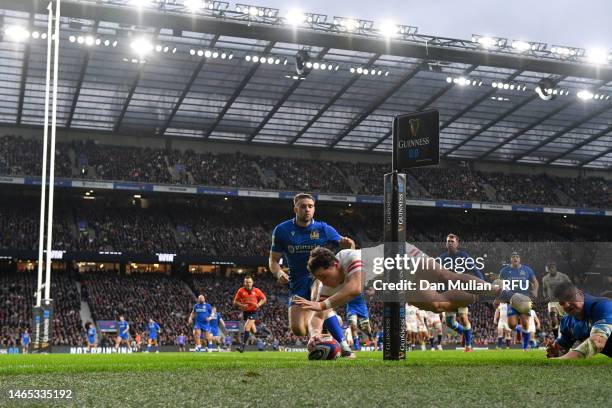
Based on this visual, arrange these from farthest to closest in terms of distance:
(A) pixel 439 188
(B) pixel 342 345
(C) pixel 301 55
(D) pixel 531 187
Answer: (D) pixel 531 187 < (A) pixel 439 188 < (C) pixel 301 55 < (B) pixel 342 345

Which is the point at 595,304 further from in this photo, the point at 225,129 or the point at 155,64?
the point at 225,129

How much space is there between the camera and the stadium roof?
1266 inches

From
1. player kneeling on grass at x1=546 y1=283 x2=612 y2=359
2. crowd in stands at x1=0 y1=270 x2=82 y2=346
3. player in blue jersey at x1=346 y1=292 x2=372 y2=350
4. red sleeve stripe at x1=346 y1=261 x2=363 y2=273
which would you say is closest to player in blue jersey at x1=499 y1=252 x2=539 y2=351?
player in blue jersey at x1=346 y1=292 x2=372 y2=350

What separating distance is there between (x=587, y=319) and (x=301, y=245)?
4.08 meters

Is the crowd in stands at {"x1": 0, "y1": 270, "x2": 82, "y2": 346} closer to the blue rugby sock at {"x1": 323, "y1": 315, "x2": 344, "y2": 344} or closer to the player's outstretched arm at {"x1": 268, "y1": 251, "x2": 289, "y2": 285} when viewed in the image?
the player's outstretched arm at {"x1": 268, "y1": 251, "x2": 289, "y2": 285}

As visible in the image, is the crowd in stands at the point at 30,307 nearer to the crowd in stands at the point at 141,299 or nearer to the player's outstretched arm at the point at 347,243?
the crowd in stands at the point at 141,299

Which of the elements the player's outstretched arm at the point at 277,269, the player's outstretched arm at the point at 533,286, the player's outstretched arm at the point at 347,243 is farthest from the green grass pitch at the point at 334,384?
the player's outstretched arm at the point at 533,286

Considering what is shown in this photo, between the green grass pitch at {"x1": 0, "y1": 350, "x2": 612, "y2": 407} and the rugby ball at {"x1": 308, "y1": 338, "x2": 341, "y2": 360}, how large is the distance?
95 centimetres

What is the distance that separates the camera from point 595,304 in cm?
818

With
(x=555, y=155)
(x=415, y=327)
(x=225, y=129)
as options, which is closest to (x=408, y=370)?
(x=415, y=327)

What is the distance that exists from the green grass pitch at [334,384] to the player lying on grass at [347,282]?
773 mm

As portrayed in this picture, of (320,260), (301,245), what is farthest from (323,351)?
(301,245)

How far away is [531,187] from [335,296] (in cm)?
5054

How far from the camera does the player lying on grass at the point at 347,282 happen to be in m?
8.26
